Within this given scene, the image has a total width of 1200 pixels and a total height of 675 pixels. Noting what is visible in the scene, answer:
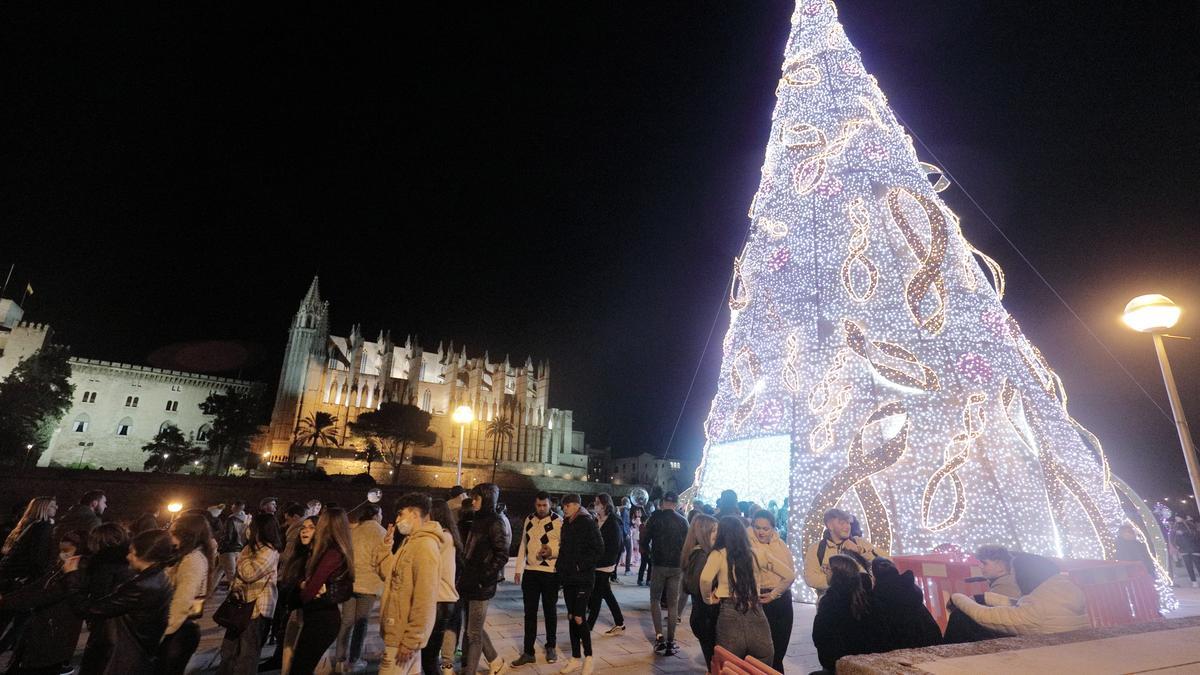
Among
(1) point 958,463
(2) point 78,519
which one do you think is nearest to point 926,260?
(1) point 958,463

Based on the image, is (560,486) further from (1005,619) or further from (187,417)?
(1005,619)

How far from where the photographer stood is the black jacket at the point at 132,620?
2.97 meters

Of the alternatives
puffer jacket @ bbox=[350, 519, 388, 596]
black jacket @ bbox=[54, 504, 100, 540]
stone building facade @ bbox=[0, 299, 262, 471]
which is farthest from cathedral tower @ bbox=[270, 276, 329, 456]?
puffer jacket @ bbox=[350, 519, 388, 596]

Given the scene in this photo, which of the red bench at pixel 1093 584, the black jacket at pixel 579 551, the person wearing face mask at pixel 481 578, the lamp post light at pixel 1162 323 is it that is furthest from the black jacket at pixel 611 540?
the lamp post light at pixel 1162 323

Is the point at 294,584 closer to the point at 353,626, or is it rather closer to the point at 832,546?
the point at 353,626

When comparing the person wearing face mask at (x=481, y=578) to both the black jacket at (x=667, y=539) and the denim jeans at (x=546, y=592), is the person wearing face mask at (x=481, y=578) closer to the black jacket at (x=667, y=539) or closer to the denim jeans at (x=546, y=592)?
the denim jeans at (x=546, y=592)

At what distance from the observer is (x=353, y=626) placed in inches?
181

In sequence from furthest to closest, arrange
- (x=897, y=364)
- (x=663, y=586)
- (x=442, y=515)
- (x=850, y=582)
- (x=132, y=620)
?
(x=897, y=364) → (x=663, y=586) → (x=442, y=515) → (x=132, y=620) → (x=850, y=582)

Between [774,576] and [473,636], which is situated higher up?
[774,576]

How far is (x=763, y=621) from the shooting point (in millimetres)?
3314

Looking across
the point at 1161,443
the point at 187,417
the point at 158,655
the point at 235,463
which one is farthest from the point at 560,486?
the point at 158,655

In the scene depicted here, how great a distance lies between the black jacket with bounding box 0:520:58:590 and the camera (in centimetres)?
446

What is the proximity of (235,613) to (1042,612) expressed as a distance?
194 inches

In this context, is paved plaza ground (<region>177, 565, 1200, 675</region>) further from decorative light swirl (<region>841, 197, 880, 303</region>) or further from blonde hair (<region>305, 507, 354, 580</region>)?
decorative light swirl (<region>841, 197, 880, 303</region>)
